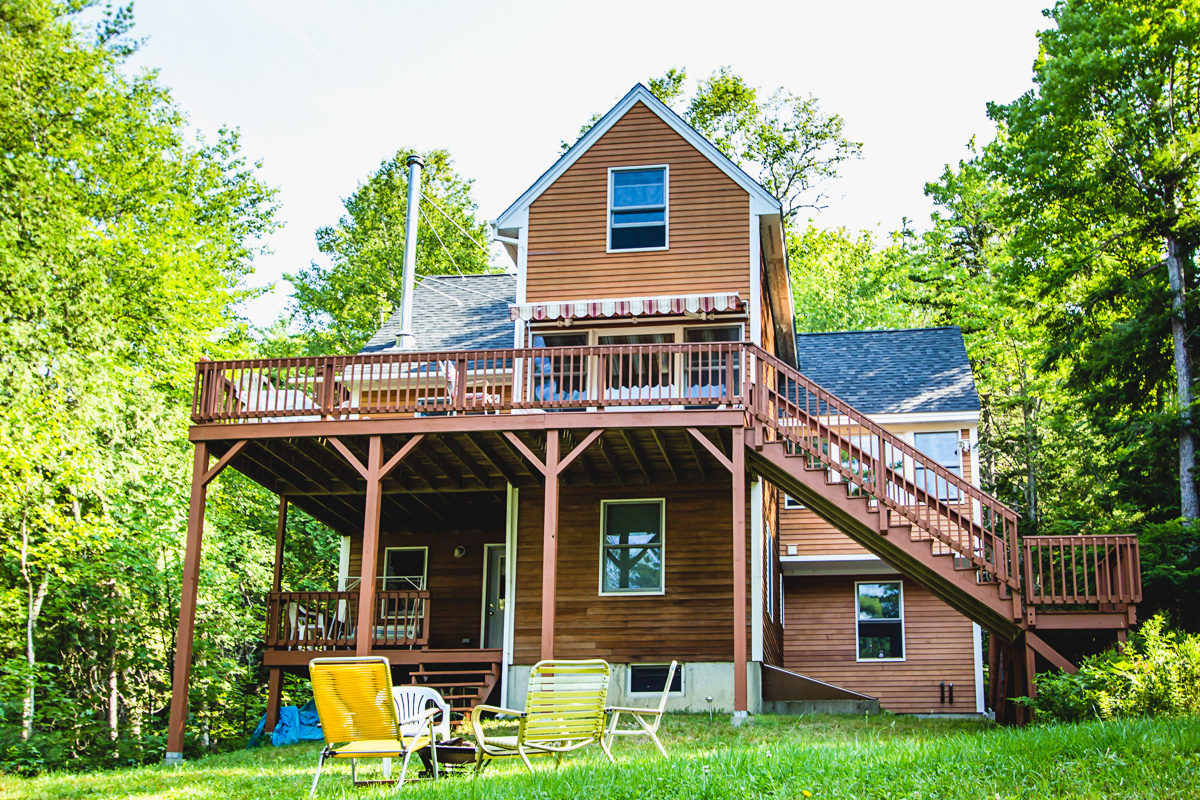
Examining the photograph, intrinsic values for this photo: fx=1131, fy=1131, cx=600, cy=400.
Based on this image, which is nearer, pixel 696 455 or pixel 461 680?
pixel 696 455

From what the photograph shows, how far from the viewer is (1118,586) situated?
13.5 m

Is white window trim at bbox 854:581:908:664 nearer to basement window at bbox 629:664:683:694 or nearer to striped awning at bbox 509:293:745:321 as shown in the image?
Result: basement window at bbox 629:664:683:694

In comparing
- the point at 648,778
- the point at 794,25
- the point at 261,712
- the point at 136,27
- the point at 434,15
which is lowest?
the point at 261,712

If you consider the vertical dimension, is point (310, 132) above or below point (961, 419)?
above

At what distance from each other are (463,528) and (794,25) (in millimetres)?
10805

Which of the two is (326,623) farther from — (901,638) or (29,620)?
(901,638)

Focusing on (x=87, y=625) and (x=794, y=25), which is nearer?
(x=794, y=25)

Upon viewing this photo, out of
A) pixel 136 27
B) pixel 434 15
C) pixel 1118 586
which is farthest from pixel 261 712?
pixel 1118 586

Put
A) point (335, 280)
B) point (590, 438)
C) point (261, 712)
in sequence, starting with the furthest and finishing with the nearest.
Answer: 1. point (335, 280)
2. point (261, 712)
3. point (590, 438)

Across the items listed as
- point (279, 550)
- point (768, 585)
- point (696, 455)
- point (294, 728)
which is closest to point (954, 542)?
point (696, 455)

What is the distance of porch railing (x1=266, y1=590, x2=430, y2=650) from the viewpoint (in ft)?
56.7

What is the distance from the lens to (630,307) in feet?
58.3

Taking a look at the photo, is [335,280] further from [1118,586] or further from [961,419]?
[1118,586]

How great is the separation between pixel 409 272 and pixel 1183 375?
559 inches
